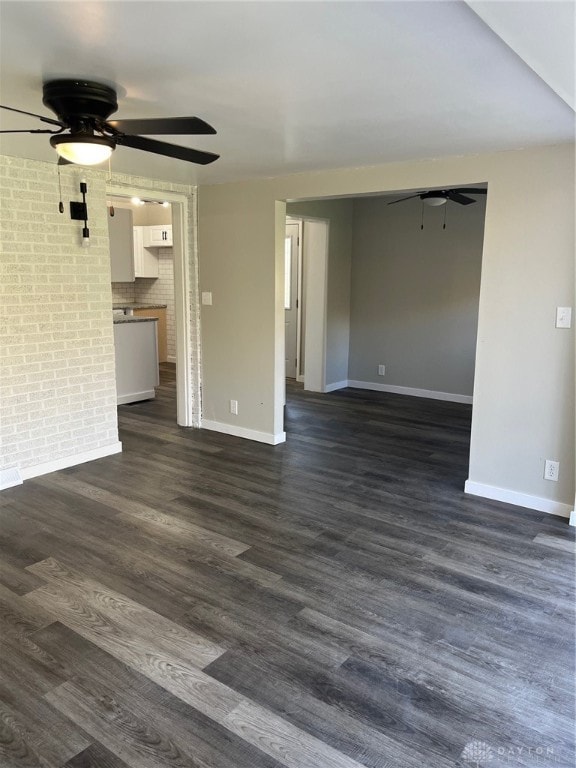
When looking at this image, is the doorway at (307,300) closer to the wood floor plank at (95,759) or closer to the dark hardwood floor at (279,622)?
the dark hardwood floor at (279,622)

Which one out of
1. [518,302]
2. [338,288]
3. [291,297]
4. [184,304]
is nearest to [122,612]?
[518,302]

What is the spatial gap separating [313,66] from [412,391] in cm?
522

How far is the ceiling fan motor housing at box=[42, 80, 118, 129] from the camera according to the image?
223cm

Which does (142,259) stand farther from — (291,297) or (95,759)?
(95,759)

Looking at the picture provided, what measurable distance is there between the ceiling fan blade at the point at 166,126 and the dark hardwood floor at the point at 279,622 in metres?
2.00

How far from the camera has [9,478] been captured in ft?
12.7

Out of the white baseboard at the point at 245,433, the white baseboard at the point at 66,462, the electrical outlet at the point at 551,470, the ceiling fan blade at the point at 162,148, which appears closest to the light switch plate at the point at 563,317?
the electrical outlet at the point at 551,470

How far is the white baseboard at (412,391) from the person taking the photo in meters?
6.56

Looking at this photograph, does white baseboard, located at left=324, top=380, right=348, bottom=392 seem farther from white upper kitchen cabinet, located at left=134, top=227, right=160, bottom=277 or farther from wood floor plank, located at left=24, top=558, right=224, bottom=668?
wood floor plank, located at left=24, top=558, right=224, bottom=668

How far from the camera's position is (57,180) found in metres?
3.96

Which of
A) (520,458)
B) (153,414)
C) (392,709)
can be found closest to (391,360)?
(153,414)

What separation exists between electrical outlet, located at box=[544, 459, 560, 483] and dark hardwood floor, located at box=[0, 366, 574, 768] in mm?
253

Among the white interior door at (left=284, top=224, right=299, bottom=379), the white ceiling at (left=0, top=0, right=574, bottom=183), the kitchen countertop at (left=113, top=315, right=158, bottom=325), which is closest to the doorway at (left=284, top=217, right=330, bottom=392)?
the white interior door at (left=284, top=224, right=299, bottom=379)

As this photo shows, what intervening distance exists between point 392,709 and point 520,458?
2128 mm
